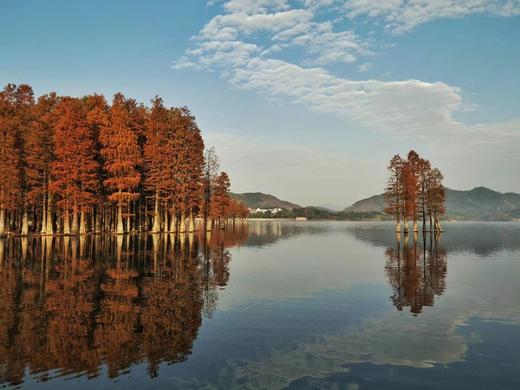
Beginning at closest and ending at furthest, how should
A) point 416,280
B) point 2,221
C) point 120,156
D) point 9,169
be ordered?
point 416,280
point 9,169
point 2,221
point 120,156

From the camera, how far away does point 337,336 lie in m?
12.7

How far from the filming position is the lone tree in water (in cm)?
8156

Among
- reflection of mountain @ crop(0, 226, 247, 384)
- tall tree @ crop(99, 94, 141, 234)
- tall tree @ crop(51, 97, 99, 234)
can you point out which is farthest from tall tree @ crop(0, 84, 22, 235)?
reflection of mountain @ crop(0, 226, 247, 384)

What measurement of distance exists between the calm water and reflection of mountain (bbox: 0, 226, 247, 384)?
0.05 metres

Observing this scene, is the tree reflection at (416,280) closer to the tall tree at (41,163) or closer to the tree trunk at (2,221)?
the tall tree at (41,163)

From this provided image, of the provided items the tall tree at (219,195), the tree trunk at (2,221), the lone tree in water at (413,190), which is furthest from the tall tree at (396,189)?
the tree trunk at (2,221)

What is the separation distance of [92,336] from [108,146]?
5082cm

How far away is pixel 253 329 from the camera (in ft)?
43.9

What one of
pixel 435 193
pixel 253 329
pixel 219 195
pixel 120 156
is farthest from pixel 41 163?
pixel 435 193

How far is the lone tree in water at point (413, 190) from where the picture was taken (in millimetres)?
81562

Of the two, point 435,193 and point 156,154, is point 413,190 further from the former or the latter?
point 156,154

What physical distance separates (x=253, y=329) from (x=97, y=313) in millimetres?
6166

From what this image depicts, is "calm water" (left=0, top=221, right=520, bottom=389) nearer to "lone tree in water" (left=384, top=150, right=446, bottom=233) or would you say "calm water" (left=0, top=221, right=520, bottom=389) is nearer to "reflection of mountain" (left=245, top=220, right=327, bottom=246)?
"reflection of mountain" (left=245, top=220, right=327, bottom=246)

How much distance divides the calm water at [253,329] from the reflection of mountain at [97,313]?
51mm
